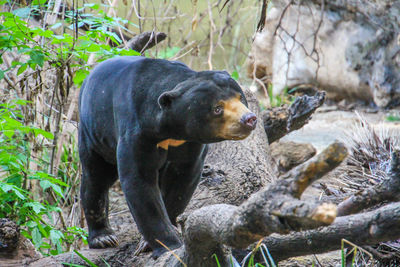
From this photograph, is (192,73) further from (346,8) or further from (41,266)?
(346,8)

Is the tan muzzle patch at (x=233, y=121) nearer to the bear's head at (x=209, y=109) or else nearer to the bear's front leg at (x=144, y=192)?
the bear's head at (x=209, y=109)

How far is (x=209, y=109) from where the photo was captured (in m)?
2.40

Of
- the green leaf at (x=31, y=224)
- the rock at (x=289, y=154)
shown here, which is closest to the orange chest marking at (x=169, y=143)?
the green leaf at (x=31, y=224)

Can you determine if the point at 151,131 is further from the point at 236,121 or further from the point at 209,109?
the point at 236,121

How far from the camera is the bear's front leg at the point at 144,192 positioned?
8.64 feet

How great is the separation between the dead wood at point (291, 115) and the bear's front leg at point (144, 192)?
1.99 m

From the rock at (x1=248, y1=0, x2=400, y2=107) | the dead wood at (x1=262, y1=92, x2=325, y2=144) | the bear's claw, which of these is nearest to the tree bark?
the bear's claw

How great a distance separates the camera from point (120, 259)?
294cm

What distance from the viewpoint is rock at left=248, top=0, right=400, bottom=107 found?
959cm

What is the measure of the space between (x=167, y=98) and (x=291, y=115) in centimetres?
222

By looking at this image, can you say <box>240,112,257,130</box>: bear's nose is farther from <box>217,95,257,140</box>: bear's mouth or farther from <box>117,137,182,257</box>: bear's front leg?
<box>117,137,182,257</box>: bear's front leg

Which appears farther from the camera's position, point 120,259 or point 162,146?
point 120,259

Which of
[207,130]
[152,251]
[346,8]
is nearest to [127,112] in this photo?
[207,130]

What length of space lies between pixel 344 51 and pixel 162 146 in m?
8.83
